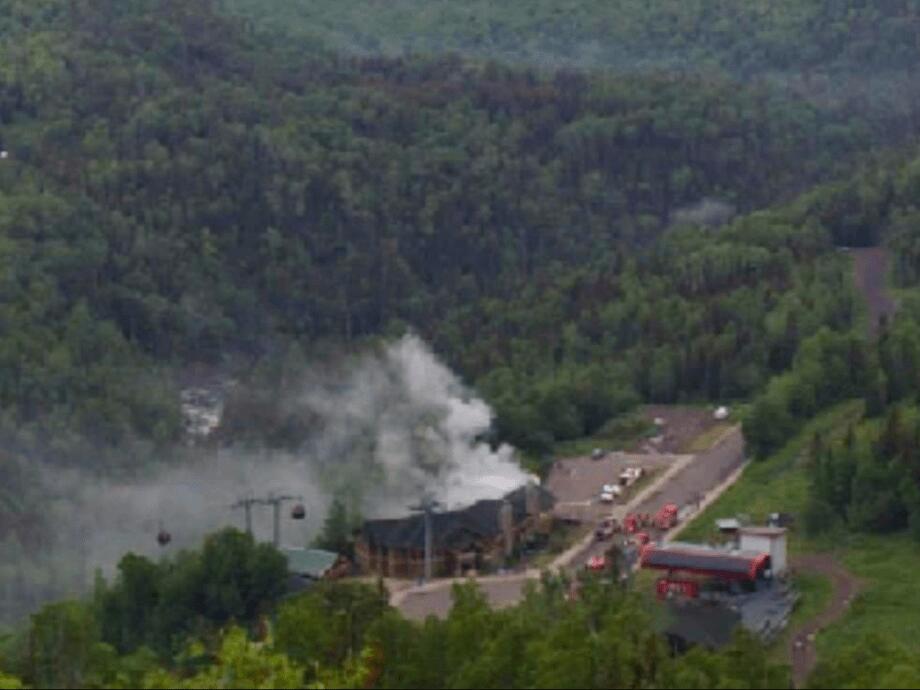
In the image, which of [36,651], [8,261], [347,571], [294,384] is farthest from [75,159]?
[36,651]

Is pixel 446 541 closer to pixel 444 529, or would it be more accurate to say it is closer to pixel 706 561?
pixel 444 529

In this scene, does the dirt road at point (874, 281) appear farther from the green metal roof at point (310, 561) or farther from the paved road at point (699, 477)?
the green metal roof at point (310, 561)

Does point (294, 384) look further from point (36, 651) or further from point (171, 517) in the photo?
point (36, 651)

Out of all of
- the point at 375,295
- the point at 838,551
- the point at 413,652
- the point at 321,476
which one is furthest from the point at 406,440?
the point at 375,295

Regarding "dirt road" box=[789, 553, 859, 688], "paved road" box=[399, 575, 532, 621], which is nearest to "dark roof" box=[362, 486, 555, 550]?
"paved road" box=[399, 575, 532, 621]

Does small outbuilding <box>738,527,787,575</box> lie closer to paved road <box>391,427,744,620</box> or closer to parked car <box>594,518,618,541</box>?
paved road <box>391,427,744,620</box>

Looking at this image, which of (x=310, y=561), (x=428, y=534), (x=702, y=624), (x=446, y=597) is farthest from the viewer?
(x=310, y=561)
